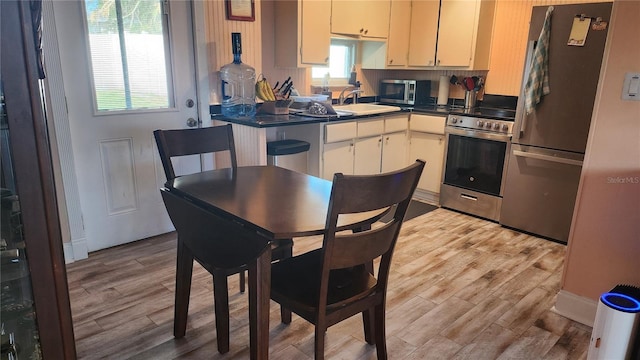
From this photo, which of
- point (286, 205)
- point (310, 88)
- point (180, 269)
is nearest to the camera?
point (286, 205)

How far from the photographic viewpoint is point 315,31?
12.1 ft

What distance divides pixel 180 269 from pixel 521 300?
1946 millimetres

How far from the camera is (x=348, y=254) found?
58.8 inches

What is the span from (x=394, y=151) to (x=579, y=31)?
6.12ft

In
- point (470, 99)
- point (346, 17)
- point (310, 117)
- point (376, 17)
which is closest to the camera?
point (310, 117)

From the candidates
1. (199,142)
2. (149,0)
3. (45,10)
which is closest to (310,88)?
(149,0)

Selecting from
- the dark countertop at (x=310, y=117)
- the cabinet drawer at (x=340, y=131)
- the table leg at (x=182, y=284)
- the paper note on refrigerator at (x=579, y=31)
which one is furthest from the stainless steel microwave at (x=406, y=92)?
the table leg at (x=182, y=284)

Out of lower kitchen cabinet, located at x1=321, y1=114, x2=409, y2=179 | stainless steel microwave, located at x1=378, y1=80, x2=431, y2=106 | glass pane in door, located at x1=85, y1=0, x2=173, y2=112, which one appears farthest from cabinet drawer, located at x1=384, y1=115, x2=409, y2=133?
glass pane in door, located at x1=85, y1=0, x2=173, y2=112

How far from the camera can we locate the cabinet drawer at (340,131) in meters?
3.56

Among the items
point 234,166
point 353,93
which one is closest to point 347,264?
point 234,166

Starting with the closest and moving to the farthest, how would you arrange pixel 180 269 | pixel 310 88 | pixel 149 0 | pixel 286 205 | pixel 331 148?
pixel 286 205 → pixel 180 269 → pixel 149 0 → pixel 331 148 → pixel 310 88

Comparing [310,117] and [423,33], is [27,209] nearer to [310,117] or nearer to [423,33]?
[310,117]

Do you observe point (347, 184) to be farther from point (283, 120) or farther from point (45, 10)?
point (45, 10)

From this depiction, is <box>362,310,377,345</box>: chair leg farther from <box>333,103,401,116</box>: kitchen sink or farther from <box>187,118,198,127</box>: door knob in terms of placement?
<box>333,103,401,116</box>: kitchen sink
